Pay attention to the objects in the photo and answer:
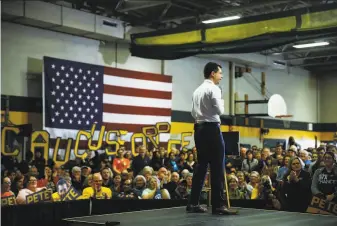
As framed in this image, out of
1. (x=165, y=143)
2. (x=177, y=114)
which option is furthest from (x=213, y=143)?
(x=177, y=114)

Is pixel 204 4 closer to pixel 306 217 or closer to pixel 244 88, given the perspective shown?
pixel 244 88

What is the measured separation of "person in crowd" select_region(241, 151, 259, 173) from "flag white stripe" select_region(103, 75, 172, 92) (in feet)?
13.8

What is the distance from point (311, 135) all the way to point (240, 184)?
1394 centimetres

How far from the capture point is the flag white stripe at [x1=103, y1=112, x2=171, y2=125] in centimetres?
1245

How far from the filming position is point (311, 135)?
2084cm

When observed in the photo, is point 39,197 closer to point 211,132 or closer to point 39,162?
point 211,132

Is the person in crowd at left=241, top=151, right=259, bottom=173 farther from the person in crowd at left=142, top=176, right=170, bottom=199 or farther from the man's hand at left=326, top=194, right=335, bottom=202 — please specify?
the man's hand at left=326, top=194, right=335, bottom=202

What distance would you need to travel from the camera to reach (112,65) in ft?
43.7

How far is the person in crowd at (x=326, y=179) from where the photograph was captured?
6.04 metres

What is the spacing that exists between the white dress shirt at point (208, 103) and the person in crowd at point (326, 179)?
244cm

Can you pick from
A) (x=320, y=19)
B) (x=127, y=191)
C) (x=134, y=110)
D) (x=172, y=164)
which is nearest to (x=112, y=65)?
(x=134, y=110)

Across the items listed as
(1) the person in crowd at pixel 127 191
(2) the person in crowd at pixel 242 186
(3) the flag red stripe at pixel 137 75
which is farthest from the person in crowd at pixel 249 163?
(3) the flag red stripe at pixel 137 75

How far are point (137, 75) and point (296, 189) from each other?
763 centimetres

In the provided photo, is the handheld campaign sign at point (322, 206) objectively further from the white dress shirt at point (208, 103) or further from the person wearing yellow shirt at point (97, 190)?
the person wearing yellow shirt at point (97, 190)
